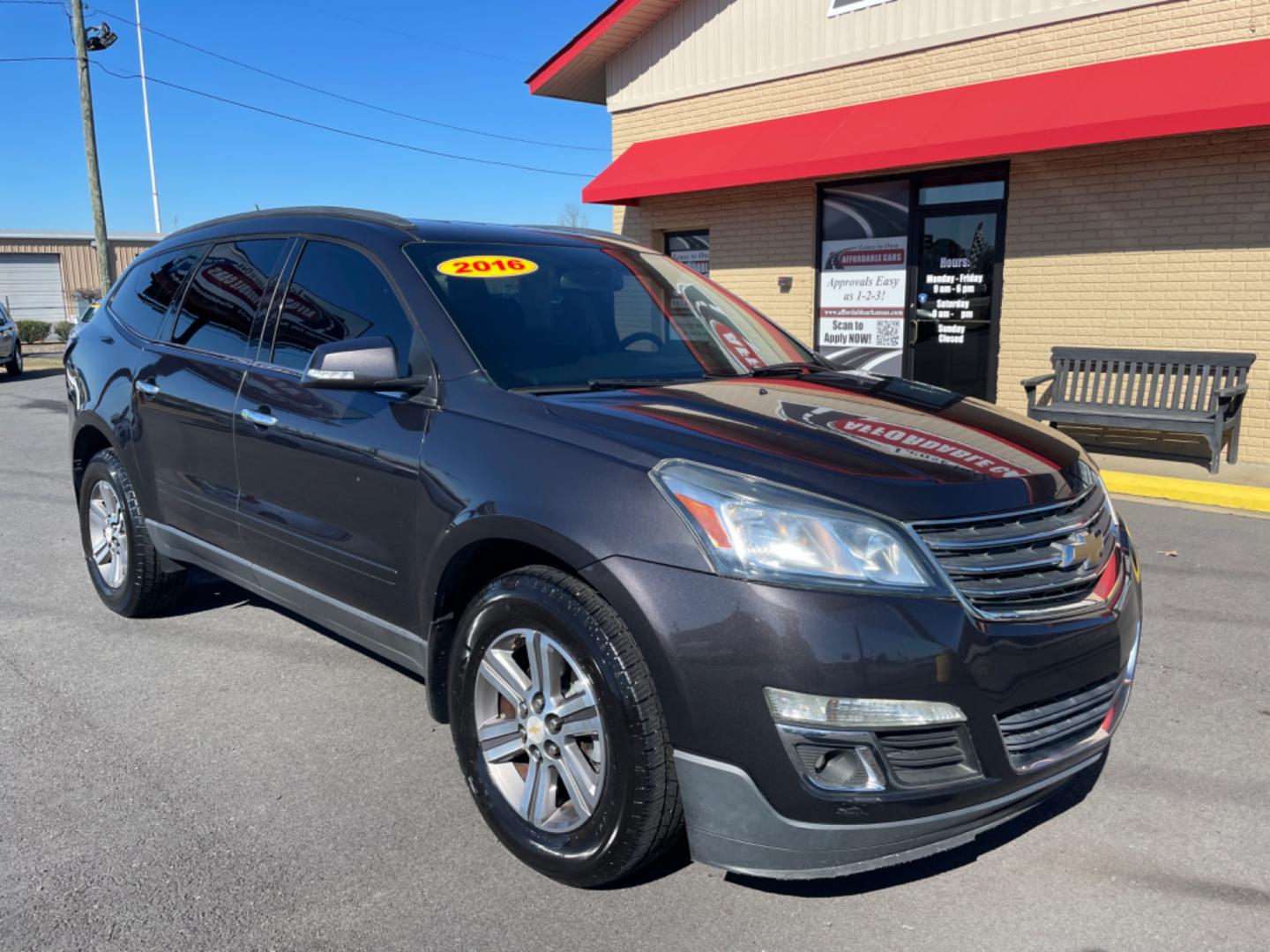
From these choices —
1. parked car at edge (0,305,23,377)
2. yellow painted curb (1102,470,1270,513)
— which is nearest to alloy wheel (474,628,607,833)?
yellow painted curb (1102,470,1270,513)

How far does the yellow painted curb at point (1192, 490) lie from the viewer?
7543mm

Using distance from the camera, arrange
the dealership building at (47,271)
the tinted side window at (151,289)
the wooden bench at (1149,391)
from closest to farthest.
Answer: the tinted side window at (151,289), the wooden bench at (1149,391), the dealership building at (47,271)

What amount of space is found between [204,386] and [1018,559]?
122 inches

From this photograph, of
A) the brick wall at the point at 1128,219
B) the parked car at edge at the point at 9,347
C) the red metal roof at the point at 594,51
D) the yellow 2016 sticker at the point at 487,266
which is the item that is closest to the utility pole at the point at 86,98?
the parked car at edge at the point at 9,347

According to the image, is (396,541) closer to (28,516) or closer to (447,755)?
(447,755)

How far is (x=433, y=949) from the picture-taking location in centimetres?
244

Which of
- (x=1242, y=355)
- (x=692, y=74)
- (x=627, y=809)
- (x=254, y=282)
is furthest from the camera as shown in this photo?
(x=692, y=74)

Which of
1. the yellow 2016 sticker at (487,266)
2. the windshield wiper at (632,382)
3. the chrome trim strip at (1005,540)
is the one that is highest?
the yellow 2016 sticker at (487,266)

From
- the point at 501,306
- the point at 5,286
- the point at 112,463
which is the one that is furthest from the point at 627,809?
the point at 5,286

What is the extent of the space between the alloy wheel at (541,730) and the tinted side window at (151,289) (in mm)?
2740

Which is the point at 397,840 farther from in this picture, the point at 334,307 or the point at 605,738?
the point at 334,307

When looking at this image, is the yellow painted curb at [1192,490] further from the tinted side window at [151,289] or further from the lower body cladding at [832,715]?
the tinted side window at [151,289]

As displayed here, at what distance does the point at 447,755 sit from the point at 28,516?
5.41 m

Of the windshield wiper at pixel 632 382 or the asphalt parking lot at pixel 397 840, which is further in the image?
the windshield wiper at pixel 632 382
